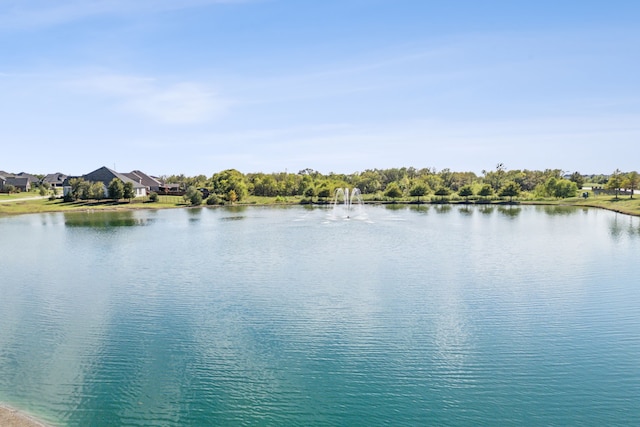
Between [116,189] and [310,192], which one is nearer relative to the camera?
[116,189]

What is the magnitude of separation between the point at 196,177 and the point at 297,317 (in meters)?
145

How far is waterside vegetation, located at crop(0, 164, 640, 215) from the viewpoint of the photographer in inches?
3519

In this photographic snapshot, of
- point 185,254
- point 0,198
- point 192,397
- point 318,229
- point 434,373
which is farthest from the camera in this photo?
point 0,198

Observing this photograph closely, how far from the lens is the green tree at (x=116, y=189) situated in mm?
89562

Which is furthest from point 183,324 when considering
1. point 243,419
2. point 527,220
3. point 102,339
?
point 527,220

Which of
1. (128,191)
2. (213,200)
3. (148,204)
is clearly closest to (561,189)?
(213,200)

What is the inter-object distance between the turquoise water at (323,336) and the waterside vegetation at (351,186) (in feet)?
169

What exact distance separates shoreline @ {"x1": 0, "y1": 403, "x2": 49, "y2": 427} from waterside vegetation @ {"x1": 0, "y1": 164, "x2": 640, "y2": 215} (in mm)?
77394

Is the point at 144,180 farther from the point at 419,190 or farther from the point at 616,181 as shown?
the point at 616,181

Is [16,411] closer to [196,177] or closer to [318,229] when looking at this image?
[318,229]

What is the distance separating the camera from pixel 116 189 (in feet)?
294

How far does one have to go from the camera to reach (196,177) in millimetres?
159250

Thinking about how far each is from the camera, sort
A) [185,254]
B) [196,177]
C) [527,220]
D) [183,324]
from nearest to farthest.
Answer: [183,324]
[185,254]
[527,220]
[196,177]

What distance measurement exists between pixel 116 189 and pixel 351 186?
66.7m
